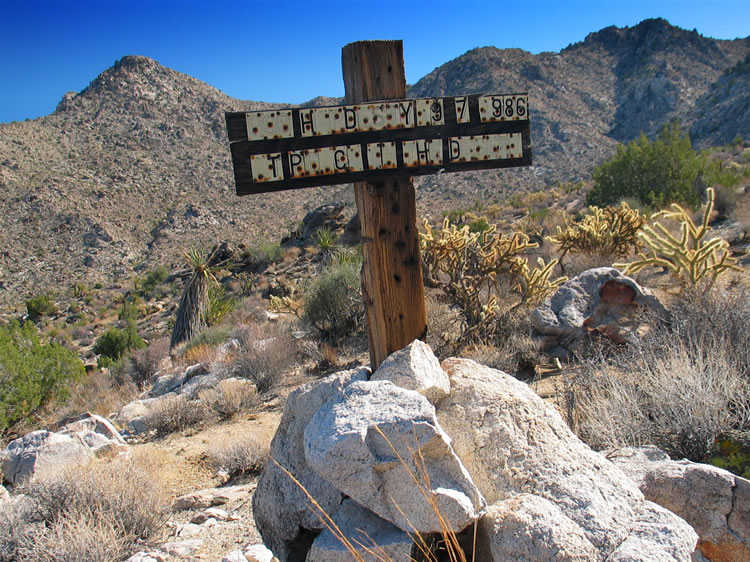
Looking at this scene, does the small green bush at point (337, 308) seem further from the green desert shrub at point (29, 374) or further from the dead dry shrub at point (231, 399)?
the green desert shrub at point (29, 374)

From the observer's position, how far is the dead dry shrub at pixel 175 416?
716cm

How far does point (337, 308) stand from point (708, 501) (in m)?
7.61

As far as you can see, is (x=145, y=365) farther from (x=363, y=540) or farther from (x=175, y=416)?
(x=363, y=540)

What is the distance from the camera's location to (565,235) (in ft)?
36.2

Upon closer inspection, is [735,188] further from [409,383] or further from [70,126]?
[70,126]

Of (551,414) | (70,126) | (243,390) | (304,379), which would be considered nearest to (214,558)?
(551,414)

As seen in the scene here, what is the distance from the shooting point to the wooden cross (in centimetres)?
382

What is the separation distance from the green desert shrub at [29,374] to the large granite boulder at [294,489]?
6.63 metres

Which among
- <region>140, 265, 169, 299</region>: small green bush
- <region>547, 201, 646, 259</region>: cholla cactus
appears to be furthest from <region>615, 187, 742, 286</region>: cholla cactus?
<region>140, 265, 169, 299</region>: small green bush

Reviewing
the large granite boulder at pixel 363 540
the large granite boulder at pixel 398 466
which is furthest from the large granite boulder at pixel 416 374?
the large granite boulder at pixel 363 540

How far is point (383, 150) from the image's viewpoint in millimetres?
3912

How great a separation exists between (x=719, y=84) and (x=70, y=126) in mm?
54754

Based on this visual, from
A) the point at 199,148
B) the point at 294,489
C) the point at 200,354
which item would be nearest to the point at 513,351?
the point at 294,489

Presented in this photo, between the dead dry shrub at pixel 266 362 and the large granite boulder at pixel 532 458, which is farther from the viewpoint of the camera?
the dead dry shrub at pixel 266 362
